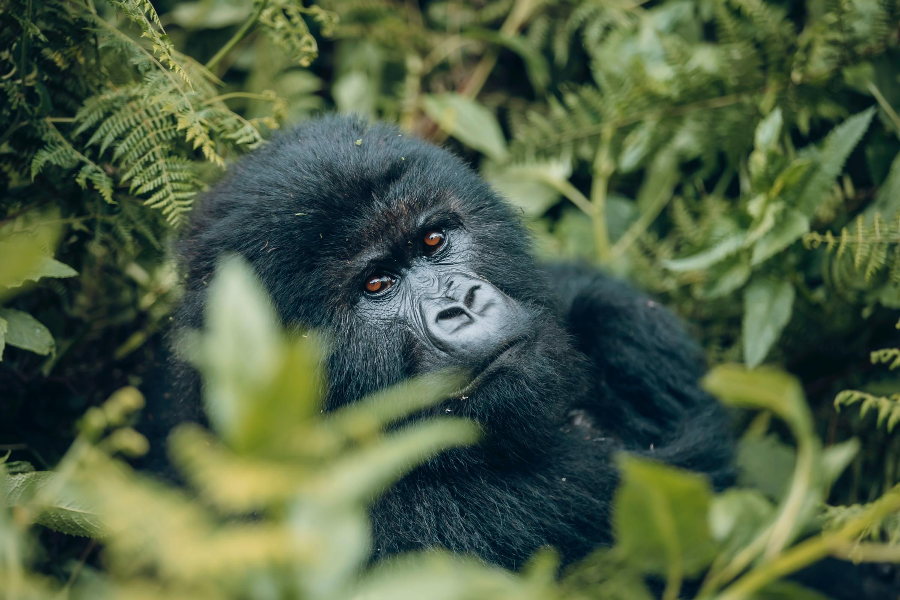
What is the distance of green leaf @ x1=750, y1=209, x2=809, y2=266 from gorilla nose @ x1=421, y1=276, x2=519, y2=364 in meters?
1.11

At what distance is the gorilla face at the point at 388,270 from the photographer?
2137mm

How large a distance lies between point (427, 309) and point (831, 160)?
1.68 meters

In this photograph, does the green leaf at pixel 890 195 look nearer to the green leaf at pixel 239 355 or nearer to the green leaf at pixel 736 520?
the green leaf at pixel 736 520

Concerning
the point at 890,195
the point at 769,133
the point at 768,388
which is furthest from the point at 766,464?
the point at 768,388

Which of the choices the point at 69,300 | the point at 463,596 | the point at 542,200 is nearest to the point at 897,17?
the point at 542,200

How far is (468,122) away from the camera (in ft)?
12.0

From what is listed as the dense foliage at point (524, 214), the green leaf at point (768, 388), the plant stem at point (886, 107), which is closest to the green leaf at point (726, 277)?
the dense foliage at point (524, 214)

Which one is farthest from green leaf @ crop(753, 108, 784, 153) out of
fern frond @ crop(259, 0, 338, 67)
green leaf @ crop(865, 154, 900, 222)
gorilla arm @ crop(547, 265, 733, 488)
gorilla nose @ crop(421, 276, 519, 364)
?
fern frond @ crop(259, 0, 338, 67)

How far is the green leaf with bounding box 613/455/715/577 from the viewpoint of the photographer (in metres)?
0.94

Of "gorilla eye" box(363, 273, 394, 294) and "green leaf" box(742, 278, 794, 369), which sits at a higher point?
"gorilla eye" box(363, 273, 394, 294)

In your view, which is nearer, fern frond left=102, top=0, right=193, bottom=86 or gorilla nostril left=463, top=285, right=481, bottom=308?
A: fern frond left=102, top=0, right=193, bottom=86

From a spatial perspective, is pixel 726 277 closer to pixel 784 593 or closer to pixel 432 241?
pixel 432 241

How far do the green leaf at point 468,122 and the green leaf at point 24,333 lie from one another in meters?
2.18

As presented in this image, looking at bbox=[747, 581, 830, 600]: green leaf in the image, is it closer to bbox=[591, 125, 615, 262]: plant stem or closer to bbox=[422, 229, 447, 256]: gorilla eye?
bbox=[422, 229, 447, 256]: gorilla eye
